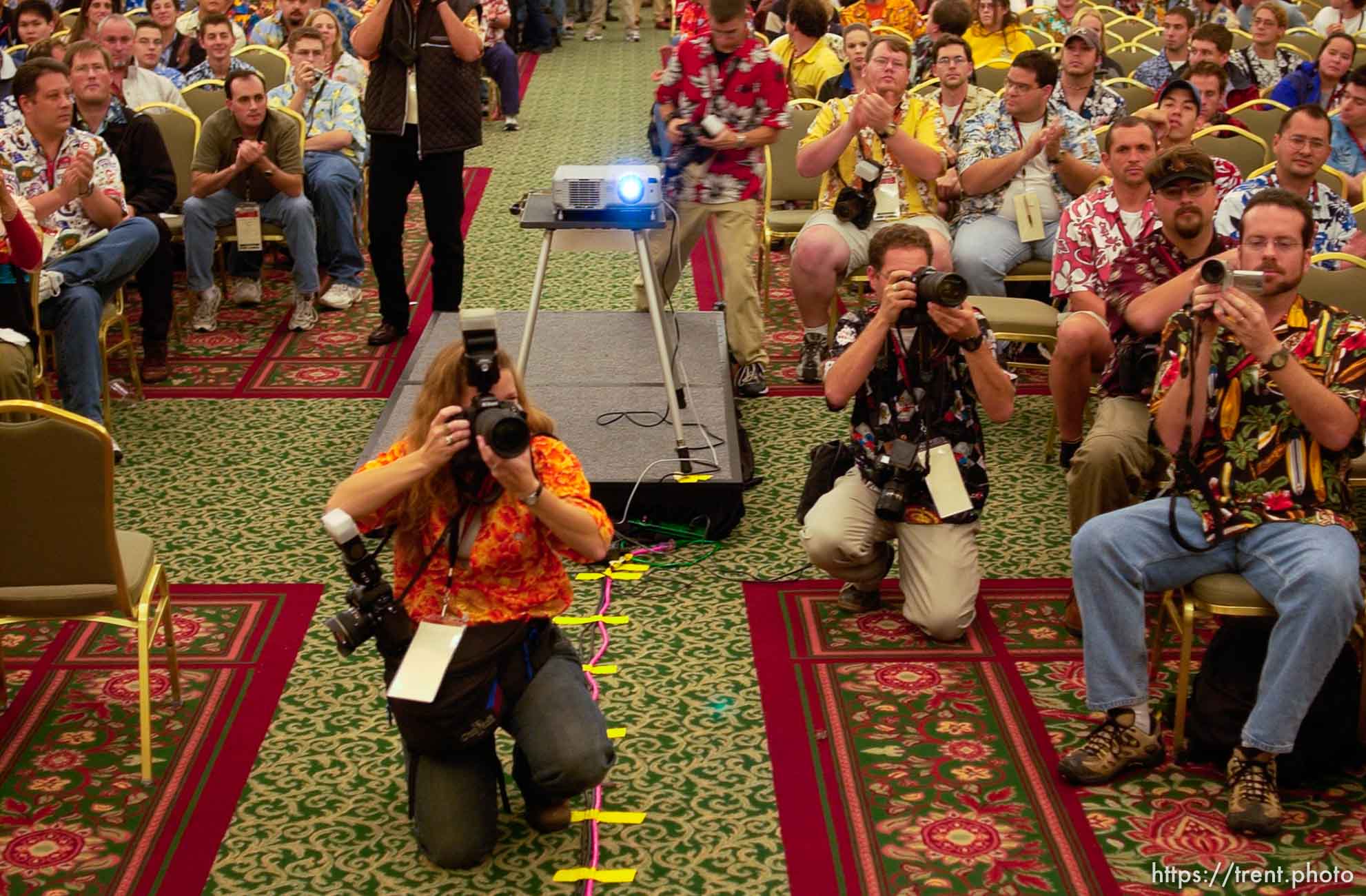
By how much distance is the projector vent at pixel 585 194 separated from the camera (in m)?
4.79

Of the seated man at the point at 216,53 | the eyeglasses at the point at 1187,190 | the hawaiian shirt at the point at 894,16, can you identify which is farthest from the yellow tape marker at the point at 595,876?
the hawaiian shirt at the point at 894,16

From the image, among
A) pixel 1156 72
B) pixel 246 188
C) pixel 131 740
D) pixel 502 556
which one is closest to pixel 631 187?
pixel 502 556

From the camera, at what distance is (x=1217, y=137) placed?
634 cm

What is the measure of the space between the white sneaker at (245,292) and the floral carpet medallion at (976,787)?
3.66 metres

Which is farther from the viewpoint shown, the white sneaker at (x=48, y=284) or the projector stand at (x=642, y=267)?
the white sneaker at (x=48, y=284)

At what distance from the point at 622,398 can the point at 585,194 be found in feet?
2.87

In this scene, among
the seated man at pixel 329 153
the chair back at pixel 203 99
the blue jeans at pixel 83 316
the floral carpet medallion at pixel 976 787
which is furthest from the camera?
the chair back at pixel 203 99

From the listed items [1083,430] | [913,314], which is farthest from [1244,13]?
[913,314]

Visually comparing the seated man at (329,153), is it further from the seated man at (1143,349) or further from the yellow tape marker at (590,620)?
the seated man at (1143,349)

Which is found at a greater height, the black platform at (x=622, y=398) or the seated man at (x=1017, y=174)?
the seated man at (x=1017, y=174)

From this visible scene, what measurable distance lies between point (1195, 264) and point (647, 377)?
80.0 inches

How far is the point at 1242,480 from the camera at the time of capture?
355 centimetres

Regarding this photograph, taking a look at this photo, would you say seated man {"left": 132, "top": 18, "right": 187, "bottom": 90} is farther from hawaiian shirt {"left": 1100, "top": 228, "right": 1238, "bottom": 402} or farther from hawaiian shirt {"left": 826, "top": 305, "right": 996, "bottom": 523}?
hawaiian shirt {"left": 1100, "top": 228, "right": 1238, "bottom": 402}

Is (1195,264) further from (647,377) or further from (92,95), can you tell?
(92,95)
